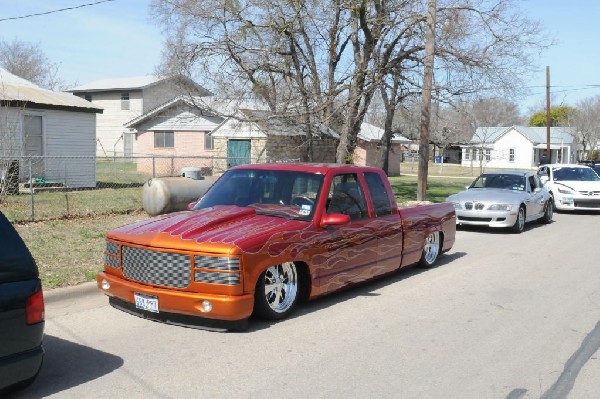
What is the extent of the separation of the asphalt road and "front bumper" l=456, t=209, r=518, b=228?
547 cm

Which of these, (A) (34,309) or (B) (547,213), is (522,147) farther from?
(A) (34,309)

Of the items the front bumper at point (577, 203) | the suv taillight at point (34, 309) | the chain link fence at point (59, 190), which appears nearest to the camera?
the suv taillight at point (34, 309)

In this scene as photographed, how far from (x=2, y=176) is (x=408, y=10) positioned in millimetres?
13142

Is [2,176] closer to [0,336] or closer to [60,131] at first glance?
[60,131]

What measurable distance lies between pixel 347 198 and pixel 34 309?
13.6 ft

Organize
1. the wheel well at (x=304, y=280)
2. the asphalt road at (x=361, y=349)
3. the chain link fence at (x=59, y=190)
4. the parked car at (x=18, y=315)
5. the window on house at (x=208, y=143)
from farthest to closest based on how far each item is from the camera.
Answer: the window on house at (x=208, y=143)
the chain link fence at (x=59, y=190)
the wheel well at (x=304, y=280)
the asphalt road at (x=361, y=349)
the parked car at (x=18, y=315)

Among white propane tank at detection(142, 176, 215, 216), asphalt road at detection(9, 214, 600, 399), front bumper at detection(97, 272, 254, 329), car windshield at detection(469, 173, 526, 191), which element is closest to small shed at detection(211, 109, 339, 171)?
white propane tank at detection(142, 176, 215, 216)

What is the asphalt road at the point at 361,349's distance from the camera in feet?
15.4

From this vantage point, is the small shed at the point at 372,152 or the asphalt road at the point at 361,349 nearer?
the asphalt road at the point at 361,349

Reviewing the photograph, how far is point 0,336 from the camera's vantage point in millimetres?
3891

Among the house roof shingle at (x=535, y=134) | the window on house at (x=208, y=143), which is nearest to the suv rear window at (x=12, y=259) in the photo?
the window on house at (x=208, y=143)

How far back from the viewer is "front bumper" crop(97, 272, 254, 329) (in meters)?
5.64

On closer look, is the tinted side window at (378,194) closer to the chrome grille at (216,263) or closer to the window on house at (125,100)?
the chrome grille at (216,263)

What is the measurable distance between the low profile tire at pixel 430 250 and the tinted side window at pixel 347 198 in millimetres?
2035
